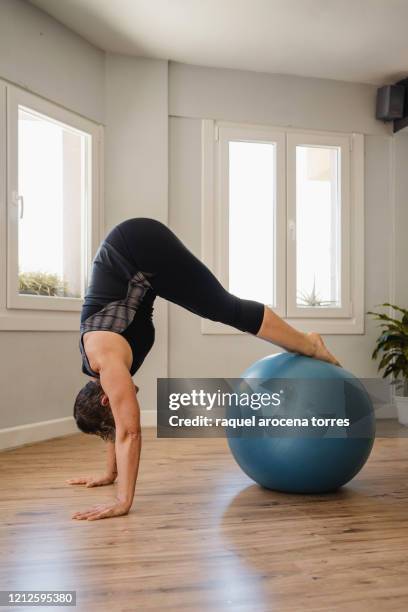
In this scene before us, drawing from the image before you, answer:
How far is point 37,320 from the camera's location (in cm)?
374

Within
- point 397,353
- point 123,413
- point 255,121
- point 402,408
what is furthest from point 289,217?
point 123,413

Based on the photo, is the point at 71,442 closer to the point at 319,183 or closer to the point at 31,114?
the point at 31,114

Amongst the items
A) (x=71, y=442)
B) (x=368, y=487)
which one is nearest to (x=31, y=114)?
(x=71, y=442)

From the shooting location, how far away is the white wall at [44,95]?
3.56 meters

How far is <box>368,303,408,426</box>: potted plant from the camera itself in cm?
452

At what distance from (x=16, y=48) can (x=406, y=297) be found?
3323 millimetres

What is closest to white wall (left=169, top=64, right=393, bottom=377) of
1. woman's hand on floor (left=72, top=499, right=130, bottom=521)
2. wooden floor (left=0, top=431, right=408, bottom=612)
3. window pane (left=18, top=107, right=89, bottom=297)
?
window pane (left=18, top=107, right=89, bottom=297)

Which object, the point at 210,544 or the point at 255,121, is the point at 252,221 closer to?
the point at 255,121

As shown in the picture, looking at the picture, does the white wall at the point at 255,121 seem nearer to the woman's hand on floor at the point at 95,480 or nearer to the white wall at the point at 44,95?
the white wall at the point at 44,95

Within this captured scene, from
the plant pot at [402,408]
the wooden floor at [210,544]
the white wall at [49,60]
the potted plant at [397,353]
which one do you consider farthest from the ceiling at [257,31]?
the wooden floor at [210,544]

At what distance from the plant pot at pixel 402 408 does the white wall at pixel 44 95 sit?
227cm

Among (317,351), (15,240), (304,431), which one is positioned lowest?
(304,431)

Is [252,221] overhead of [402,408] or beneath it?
overhead

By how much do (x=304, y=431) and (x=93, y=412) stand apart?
2.45ft
